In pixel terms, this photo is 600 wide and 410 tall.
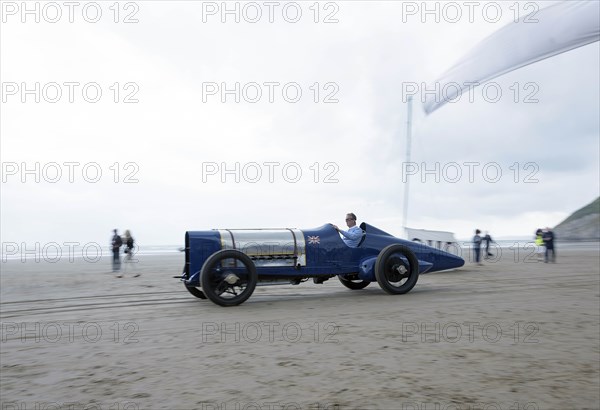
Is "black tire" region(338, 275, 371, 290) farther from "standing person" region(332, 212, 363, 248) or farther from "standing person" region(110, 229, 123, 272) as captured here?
"standing person" region(110, 229, 123, 272)

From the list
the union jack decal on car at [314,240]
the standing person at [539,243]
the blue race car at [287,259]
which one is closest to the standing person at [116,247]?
the blue race car at [287,259]

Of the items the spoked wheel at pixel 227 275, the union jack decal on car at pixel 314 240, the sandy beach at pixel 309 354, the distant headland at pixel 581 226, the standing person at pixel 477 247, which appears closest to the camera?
the sandy beach at pixel 309 354

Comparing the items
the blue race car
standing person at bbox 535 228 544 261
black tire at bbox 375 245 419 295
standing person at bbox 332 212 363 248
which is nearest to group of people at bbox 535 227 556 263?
standing person at bbox 535 228 544 261

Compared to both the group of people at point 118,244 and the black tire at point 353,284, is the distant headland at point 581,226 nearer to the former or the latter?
the group of people at point 118,244

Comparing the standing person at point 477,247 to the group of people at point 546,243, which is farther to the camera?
the group of people at point 546,243

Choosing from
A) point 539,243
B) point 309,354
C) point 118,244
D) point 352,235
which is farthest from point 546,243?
point 309,354

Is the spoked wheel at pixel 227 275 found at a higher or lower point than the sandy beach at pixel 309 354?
higher

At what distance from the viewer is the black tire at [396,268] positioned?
30.1 feet

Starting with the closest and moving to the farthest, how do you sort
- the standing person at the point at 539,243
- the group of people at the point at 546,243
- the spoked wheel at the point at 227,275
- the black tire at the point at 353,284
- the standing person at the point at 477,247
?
the spoked wheel at the point at 227,275, the black tire at the point at 353,284, the standing person at the point at 477,247, the group of people at the point at 546,243, the standing person at the point at 539,243

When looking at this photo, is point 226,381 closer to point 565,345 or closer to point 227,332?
point 227,332

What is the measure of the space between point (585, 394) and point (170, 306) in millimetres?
6155

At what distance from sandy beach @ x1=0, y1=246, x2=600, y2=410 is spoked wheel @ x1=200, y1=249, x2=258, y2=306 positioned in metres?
0.20

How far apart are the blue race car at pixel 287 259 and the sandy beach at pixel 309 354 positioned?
1.39 ft

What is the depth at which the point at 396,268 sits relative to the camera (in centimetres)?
941
